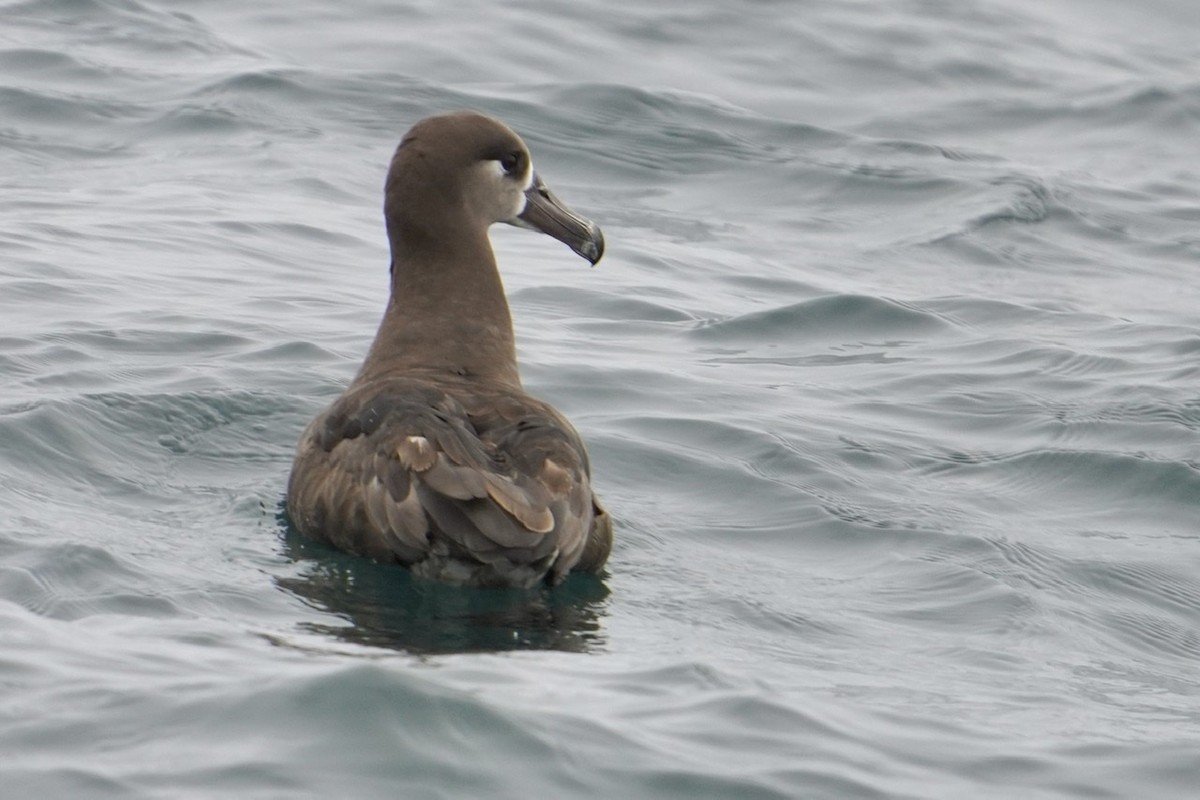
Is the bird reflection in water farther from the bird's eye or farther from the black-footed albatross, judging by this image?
the bird's eye

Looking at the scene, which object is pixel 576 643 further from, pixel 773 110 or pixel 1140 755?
pixel 773 110

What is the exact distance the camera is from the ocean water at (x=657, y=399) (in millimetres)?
5449

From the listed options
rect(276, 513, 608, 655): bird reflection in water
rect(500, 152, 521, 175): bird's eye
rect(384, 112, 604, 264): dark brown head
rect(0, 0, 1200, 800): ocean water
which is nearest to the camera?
rect(0, 0, 1200, 800): ocean water

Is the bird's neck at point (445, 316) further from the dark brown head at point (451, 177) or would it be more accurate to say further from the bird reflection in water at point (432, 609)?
the bird reflection in water at point (432, 609)

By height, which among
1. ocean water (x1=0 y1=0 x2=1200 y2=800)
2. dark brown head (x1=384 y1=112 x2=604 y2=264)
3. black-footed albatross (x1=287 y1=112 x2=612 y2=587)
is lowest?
ocean water (x1=0 y1=0 x2=1200 y2=800)

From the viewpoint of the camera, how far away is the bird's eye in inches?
334

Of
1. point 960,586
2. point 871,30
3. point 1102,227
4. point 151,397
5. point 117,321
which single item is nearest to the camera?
point 960,586

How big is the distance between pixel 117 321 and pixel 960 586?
4.85 meters

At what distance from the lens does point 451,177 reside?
833 cm

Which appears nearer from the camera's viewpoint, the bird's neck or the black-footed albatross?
the black-footed albatross

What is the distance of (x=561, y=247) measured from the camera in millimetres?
14047

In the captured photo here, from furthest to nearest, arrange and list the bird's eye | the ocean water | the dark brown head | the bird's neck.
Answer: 1. the bird's eye
2. the dark brown head
3. the bird's neck
4. the ocean water

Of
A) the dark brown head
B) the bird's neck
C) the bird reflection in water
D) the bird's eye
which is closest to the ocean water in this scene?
the bird reflection in water

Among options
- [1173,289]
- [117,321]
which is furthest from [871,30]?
[117,321]
